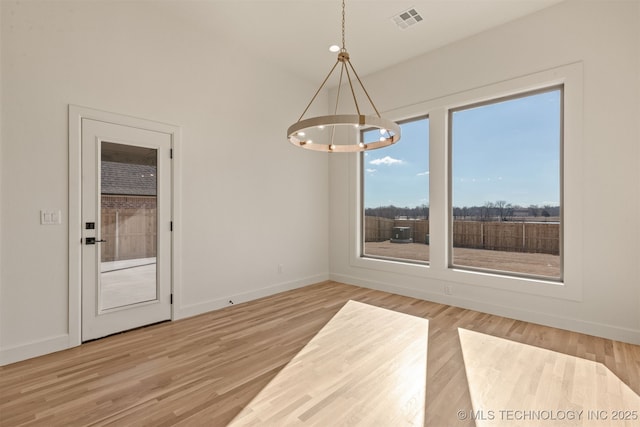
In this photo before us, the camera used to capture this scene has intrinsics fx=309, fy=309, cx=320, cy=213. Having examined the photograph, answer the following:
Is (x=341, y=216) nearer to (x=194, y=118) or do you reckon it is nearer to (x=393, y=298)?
(x=393, y=298)

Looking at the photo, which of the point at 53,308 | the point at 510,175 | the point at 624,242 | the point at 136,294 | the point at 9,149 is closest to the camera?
the point at 9,149

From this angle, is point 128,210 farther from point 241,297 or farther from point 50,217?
point 241,297

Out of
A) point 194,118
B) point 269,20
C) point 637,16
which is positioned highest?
point 269,20

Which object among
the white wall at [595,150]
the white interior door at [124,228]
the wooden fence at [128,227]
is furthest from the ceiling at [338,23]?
the wooden fence at [128,227]

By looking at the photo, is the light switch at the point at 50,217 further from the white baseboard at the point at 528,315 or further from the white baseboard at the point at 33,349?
the white baseboard at the point at 528,315

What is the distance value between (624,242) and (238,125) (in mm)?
4849

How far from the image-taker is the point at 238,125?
4.56m

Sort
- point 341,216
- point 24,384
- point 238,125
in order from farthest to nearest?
point 341,216 < point 238,125 < point 24,384

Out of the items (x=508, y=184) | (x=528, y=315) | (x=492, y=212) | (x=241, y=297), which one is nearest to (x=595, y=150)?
(x=508, y=184)

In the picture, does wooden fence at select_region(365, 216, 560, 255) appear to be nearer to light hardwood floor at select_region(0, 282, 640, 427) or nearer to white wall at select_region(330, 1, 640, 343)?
white wall at select_region(330, 1, 640, 343)

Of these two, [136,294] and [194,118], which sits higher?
[194,118]

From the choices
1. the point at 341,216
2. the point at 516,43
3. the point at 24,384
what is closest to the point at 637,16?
the point at 516,43

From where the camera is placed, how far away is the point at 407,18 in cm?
384

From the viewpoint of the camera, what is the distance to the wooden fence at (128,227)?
337cm
